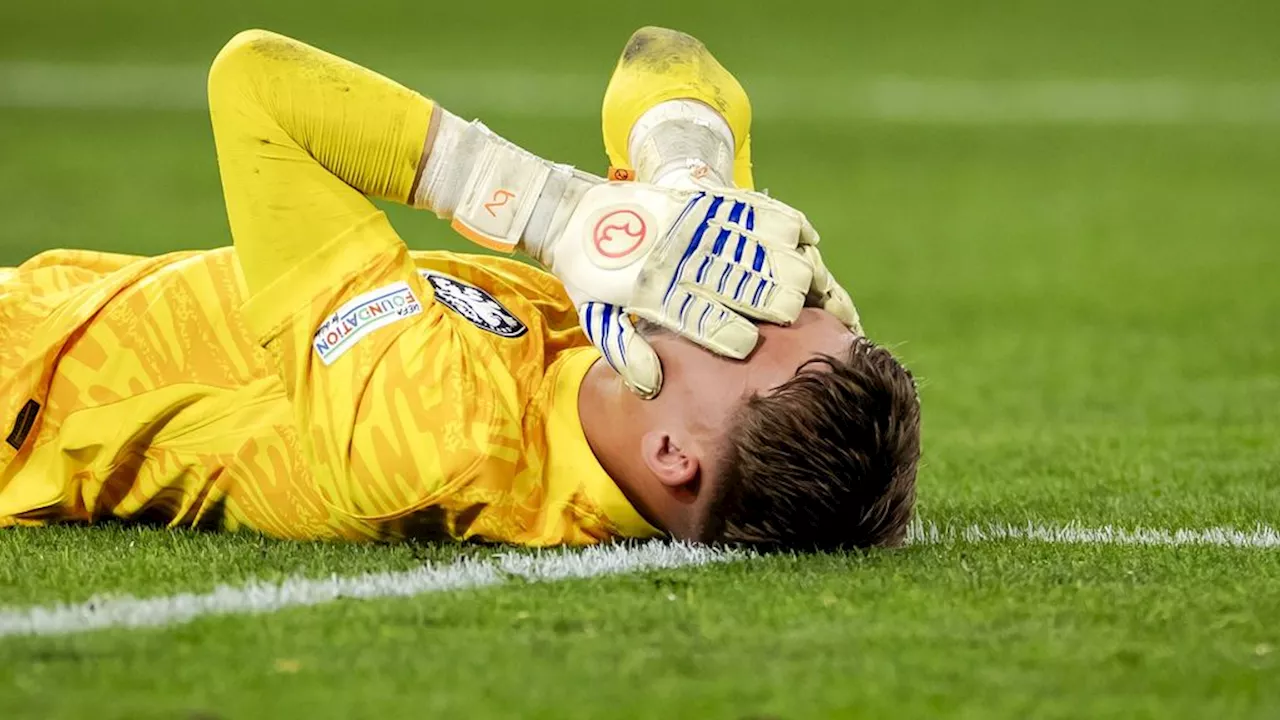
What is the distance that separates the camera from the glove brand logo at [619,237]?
11.7 ft

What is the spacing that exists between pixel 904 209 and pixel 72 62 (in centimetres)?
868

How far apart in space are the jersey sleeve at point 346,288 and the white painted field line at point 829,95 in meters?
10.4

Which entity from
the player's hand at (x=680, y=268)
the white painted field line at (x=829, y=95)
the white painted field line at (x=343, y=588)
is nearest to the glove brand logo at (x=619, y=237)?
the player's hand at (x=680, y=268)

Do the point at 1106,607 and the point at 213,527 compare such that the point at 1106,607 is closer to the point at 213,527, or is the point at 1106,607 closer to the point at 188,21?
the point at 213,527

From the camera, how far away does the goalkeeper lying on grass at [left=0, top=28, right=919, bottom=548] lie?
139 inches

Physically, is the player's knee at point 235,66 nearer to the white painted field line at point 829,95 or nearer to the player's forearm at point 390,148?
the player's forearm at point 390,148

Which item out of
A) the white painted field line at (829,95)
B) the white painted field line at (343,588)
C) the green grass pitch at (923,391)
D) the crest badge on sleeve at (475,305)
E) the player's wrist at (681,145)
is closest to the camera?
the green grass pitch at (923,391)

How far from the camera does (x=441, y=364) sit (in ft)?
11.8

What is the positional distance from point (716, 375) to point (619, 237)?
309 millimetres

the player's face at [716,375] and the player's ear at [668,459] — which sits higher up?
the player's face at [716,375]

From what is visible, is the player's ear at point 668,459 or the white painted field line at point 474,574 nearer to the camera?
the white painted field line at point 474,574

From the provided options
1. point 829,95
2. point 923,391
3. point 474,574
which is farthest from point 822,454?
point 829,95

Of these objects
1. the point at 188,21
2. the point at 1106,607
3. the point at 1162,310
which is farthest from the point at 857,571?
the point at 188,21

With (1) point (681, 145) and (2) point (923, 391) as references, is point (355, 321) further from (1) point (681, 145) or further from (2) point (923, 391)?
(2) point (923, 391)
